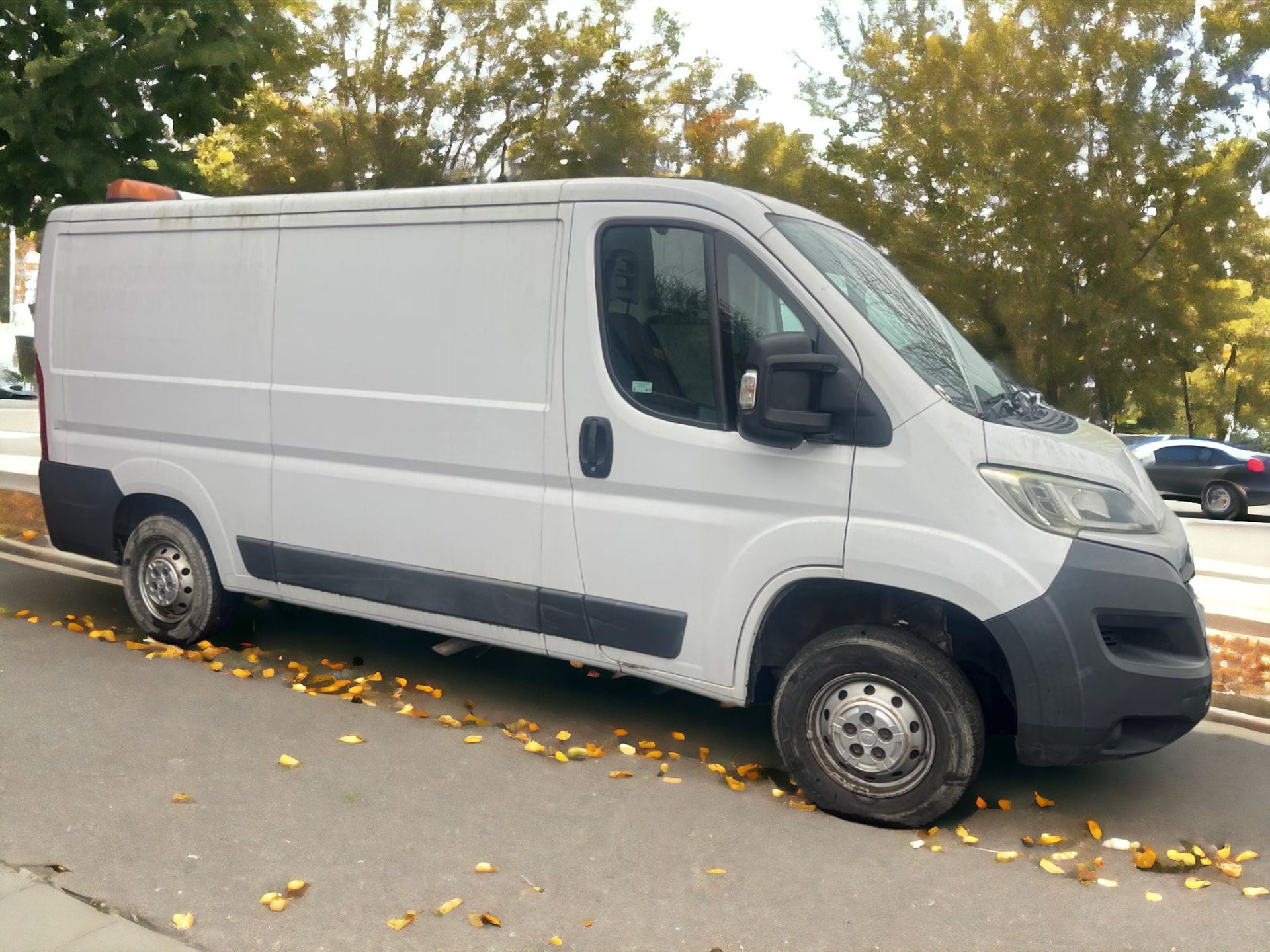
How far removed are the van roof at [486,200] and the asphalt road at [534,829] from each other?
2.29 metres

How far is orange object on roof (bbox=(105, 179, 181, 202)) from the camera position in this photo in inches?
273

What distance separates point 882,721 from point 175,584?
3968mm

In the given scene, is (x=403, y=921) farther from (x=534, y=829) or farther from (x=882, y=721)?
(x=882, y=721)

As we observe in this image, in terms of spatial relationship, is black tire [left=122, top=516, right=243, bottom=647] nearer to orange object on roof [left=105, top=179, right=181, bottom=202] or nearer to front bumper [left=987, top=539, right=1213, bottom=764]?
orange object on roof [left=105, top=179, right=181, bottom=202]

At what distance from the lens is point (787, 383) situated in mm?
4539

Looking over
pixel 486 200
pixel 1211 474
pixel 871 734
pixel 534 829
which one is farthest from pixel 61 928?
pixel 1211 474

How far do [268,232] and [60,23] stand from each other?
624cm

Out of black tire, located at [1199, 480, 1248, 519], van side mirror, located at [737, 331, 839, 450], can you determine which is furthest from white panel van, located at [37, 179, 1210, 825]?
black tire, located at [1199, 480, 1248, 519]

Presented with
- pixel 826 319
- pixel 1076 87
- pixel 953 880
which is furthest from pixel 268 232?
pixel 1076 87

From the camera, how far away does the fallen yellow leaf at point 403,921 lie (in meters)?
3.77

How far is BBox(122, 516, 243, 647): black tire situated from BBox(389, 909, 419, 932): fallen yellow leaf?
3270mm

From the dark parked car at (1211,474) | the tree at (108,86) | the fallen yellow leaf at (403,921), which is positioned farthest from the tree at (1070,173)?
the fallen yellow leaf at (403,921)

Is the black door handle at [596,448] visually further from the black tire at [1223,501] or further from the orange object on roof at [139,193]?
the black tire at [1223,501]

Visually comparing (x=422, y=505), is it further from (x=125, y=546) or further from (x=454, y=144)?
(x=454, y=144)
